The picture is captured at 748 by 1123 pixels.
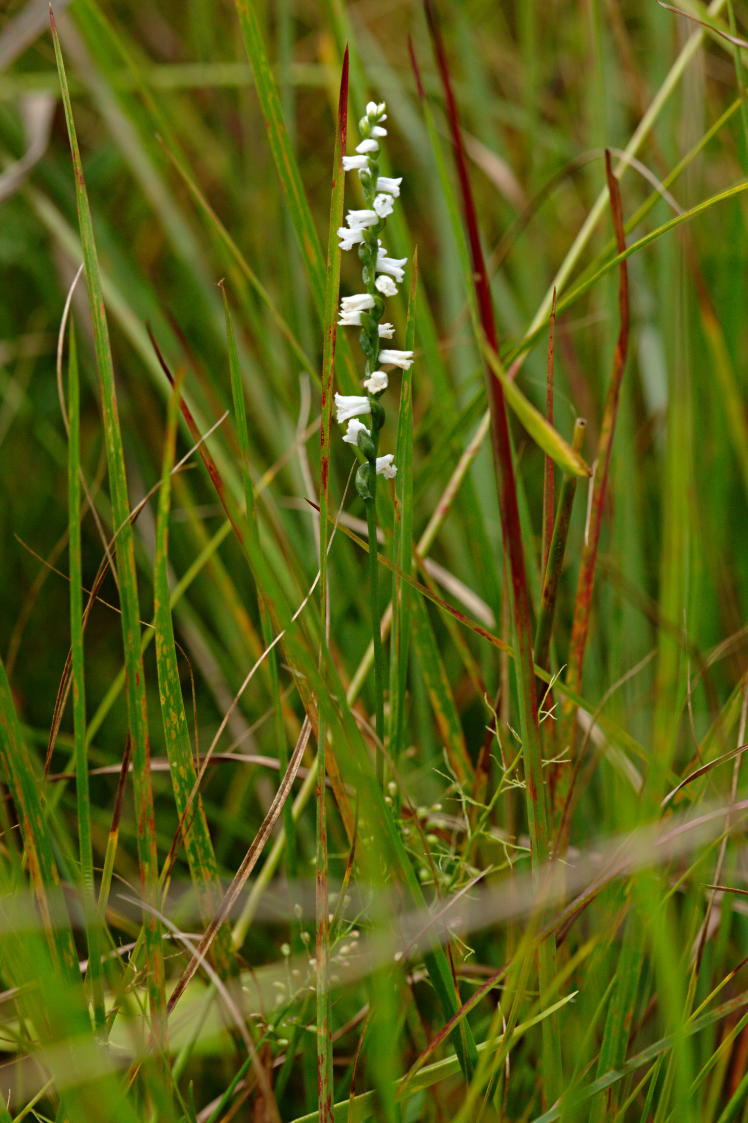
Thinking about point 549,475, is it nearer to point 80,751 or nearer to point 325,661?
point 325,661

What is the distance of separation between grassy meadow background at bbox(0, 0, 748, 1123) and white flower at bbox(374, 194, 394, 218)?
0.09 ft

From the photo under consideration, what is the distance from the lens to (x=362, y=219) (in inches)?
25.1

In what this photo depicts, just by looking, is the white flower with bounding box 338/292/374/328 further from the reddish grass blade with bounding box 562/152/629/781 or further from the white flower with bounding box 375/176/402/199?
the reddish grass blade with bounding box 562/152/629/781

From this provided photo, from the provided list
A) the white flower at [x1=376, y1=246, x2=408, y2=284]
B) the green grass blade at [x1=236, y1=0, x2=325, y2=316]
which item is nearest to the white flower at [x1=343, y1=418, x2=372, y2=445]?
the white flower at [x1=376, y1=246, x2=408, y2=284]

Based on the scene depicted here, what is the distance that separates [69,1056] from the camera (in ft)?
1.77

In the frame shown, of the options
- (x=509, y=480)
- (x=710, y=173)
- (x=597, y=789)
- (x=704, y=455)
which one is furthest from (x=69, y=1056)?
(x=710, y=173)

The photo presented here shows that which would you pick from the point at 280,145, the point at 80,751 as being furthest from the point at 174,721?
the point at 280,145

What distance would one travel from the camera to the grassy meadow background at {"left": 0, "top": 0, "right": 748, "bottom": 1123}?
2.09ft

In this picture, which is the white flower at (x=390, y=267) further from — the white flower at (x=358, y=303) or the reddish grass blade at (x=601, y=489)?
the reddish grass blade at (x=601, y=489)

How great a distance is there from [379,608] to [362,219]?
27cm

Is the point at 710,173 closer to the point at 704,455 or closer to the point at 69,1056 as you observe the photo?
the point at 704,455

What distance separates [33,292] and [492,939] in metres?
1.45

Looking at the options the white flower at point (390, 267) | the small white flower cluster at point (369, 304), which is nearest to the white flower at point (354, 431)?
the small white flower cluster at point (369, 304)

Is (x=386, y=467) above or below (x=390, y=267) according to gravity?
below
